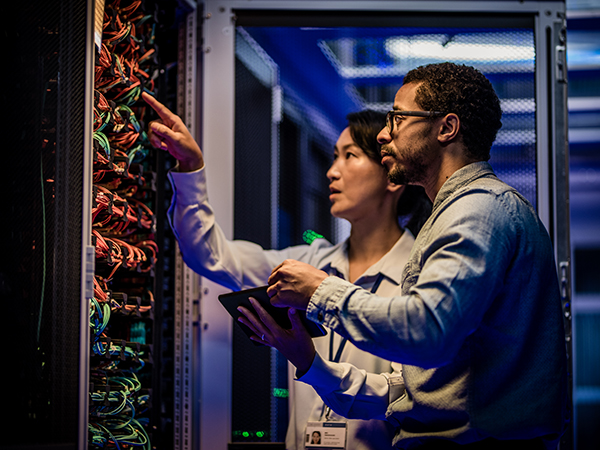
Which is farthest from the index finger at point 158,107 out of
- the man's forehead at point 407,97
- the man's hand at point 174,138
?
the man's forehead at point 407,97

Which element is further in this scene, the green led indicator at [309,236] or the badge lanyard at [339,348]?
the green led indicator at [309,236]

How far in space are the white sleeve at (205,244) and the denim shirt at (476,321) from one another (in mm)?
854

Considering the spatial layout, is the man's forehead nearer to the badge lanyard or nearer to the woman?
the woman

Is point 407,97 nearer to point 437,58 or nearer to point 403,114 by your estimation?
point 403,114

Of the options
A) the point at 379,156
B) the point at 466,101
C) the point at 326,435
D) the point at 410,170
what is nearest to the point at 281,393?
the point at 326,435

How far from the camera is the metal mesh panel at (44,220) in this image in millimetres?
1345

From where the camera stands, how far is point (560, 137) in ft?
7.67

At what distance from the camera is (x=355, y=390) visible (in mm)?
1744

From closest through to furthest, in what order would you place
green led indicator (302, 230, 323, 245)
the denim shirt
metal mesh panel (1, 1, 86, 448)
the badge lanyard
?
the denim shirt < metal mesh panel (1, 1, 86, 448) < the badge lanyard < green led indicator (302, 230, 323, 245)

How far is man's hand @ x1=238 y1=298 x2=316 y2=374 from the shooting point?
5.19 feet

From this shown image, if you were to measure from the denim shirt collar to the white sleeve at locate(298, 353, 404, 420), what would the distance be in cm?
62

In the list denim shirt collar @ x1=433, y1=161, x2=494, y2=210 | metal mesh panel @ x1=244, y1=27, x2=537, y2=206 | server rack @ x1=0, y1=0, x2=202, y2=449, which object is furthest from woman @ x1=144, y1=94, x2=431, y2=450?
denim shirt collar @ x1=433, y1=161, x2=494, y2=210

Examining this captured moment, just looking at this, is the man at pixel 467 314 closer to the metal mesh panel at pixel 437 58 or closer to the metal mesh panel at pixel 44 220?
the metal mesh panel at pixel 44 220

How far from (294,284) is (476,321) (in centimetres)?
44
